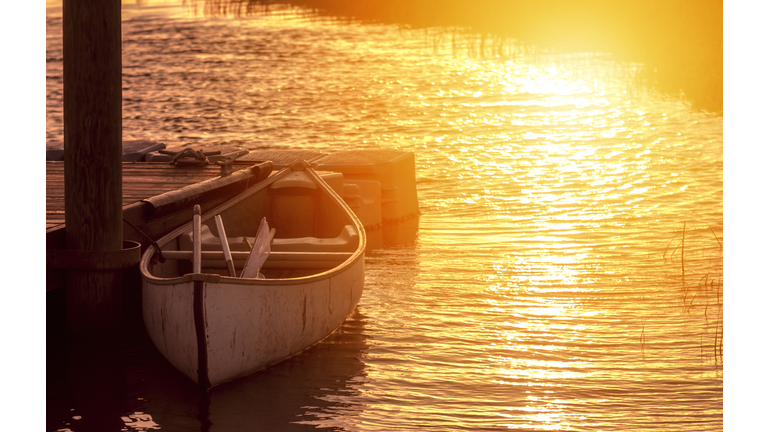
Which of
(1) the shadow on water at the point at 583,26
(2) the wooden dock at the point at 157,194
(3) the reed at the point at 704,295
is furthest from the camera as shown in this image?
(1) the shadow on water at the point at 583,26

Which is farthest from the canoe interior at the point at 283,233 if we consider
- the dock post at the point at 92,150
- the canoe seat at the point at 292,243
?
the dock post at the point at 92,150

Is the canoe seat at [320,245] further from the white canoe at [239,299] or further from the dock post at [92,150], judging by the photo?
the dock post at [92,150]

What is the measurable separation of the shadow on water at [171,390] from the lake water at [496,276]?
2cm

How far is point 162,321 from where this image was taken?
5973 millimetres

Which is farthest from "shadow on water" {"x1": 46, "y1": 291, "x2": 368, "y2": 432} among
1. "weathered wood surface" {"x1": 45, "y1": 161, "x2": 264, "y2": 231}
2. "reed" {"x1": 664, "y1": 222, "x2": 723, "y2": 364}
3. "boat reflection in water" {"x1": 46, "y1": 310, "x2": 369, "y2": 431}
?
"reed" {"x1": 664, "y1": 222, "x2": 723, "y2": 364}

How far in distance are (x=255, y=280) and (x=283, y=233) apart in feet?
11.5

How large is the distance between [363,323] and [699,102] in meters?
15.7

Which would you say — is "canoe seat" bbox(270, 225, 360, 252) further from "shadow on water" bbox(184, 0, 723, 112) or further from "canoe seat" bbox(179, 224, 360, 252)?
"shadow on water" bbox(184, 0, 723, 112)

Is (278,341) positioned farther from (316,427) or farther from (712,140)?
(712,140)

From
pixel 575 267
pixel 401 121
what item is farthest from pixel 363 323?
pixel 401 121

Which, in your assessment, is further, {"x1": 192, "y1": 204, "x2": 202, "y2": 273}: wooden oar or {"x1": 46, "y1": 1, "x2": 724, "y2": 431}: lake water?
{"x1": 192, "y1": 204, "x2": 202, "y2": 273}: wooden oar

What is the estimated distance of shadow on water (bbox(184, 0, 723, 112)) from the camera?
72.2 ft

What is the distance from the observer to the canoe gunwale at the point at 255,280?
5602mm

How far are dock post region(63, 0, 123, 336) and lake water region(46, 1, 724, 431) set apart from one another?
1.35ft
